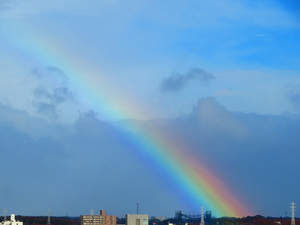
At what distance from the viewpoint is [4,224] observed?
168000 millimetres

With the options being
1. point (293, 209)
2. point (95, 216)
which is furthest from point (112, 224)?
point (293, 209)

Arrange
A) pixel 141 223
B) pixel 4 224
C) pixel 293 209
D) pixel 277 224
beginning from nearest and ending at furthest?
pixel 293 209, pixel 141 223, pixel 4 224, pixel 277 224

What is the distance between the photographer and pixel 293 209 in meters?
115

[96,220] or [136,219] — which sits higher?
[96,220]

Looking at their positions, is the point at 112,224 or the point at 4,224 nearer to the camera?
the point at 4,224

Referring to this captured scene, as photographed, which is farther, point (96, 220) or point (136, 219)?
point (96, 220)

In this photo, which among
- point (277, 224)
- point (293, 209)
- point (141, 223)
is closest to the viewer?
point (293, 209)

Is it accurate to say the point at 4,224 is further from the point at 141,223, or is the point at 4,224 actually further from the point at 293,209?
the point at 293,209

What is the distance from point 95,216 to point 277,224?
52962 millimetres

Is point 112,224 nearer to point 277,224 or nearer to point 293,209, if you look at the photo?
point 277,224

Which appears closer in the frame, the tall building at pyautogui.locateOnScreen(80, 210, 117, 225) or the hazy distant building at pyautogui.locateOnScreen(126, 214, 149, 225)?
the hazy distant building at pyautogui.locateOnScreen(126, 214, 149, 225)

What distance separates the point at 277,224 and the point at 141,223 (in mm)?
58227

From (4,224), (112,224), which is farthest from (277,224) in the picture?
(4,224)

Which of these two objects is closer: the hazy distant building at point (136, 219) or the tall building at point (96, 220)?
the hazy distant building at point (136, 219)
